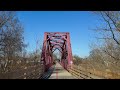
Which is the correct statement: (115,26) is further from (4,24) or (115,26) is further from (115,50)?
(4,24)

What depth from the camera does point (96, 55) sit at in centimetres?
1895
